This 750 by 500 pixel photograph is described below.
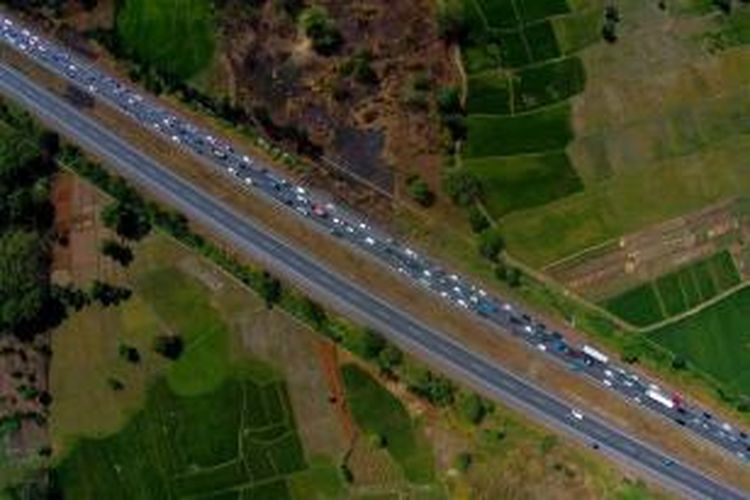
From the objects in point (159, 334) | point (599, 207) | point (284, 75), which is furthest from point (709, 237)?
point (159, 334)

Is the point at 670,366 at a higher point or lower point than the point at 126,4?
lower

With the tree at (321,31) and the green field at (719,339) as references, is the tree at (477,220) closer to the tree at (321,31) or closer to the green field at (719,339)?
the green field at (719,339)

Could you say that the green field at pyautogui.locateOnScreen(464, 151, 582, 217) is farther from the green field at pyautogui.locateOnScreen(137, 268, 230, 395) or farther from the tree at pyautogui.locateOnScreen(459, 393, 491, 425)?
the green field at pyautogui.locateOnScreen(137, 268, 230, 395)

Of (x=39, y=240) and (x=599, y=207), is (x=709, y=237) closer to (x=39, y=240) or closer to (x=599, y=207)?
(x=599, y=207)

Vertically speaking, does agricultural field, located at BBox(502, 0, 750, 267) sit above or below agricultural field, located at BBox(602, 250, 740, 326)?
above

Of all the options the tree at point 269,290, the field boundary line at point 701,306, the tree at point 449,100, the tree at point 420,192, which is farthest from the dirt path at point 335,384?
the field boundary line at point 701,306

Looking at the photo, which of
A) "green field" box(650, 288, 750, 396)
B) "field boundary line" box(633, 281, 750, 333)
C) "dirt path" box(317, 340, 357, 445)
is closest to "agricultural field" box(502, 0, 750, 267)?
"field boundary line" box(633, 281, 750, 333)

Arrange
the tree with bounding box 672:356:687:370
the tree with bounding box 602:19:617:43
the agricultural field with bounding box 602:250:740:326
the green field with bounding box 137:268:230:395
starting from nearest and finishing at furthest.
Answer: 1. the tree with bounding box 672:356:687:370
2. the agricultural field with bounding box 602:250:740:326
3. the tree with bounding box 602:19:617:43
4. the green field with bounding box 137:268:230:395
